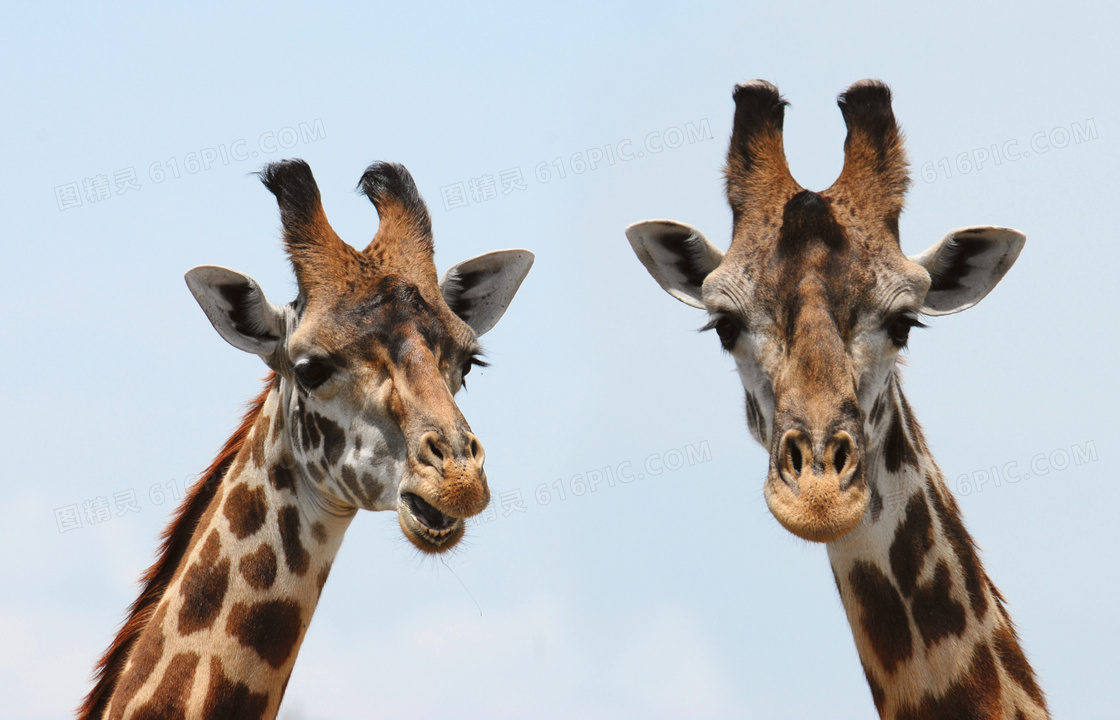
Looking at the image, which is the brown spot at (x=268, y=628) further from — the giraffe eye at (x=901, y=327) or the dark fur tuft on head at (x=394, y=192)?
the giraffe eye at (x=901, y=327)

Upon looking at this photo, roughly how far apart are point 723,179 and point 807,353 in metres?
2.20

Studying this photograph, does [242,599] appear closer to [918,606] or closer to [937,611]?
[918,606]

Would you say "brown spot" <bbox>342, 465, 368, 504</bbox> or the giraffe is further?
"brown spot" <bbox>342, 465, 368, 504</bbox>

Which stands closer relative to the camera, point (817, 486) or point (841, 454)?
point (817, 486)

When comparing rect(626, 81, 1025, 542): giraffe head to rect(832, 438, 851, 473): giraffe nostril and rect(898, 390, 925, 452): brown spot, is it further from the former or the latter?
rect(898, 390, 925, 452): brown spot

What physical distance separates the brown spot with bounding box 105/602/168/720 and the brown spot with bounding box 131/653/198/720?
0.47ft

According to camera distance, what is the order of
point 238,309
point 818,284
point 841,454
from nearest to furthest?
1. point 841,454
2. point 818,284
3. point 238,309

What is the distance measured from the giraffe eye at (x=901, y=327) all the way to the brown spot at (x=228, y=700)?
4978 mm

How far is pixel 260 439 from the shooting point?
938 centimetres

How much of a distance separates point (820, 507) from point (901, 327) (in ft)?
5.73

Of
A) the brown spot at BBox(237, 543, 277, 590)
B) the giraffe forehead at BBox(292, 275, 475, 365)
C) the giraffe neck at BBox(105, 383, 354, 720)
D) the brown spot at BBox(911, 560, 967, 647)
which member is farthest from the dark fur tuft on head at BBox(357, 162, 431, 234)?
the brown spot at BBox(911, 560, 967, 647)

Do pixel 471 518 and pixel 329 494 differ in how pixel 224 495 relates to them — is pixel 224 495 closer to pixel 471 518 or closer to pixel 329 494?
pixel 329 494

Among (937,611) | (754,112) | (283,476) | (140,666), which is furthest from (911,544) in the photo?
(140,666)

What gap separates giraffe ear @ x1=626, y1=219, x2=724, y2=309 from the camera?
9172 mm
